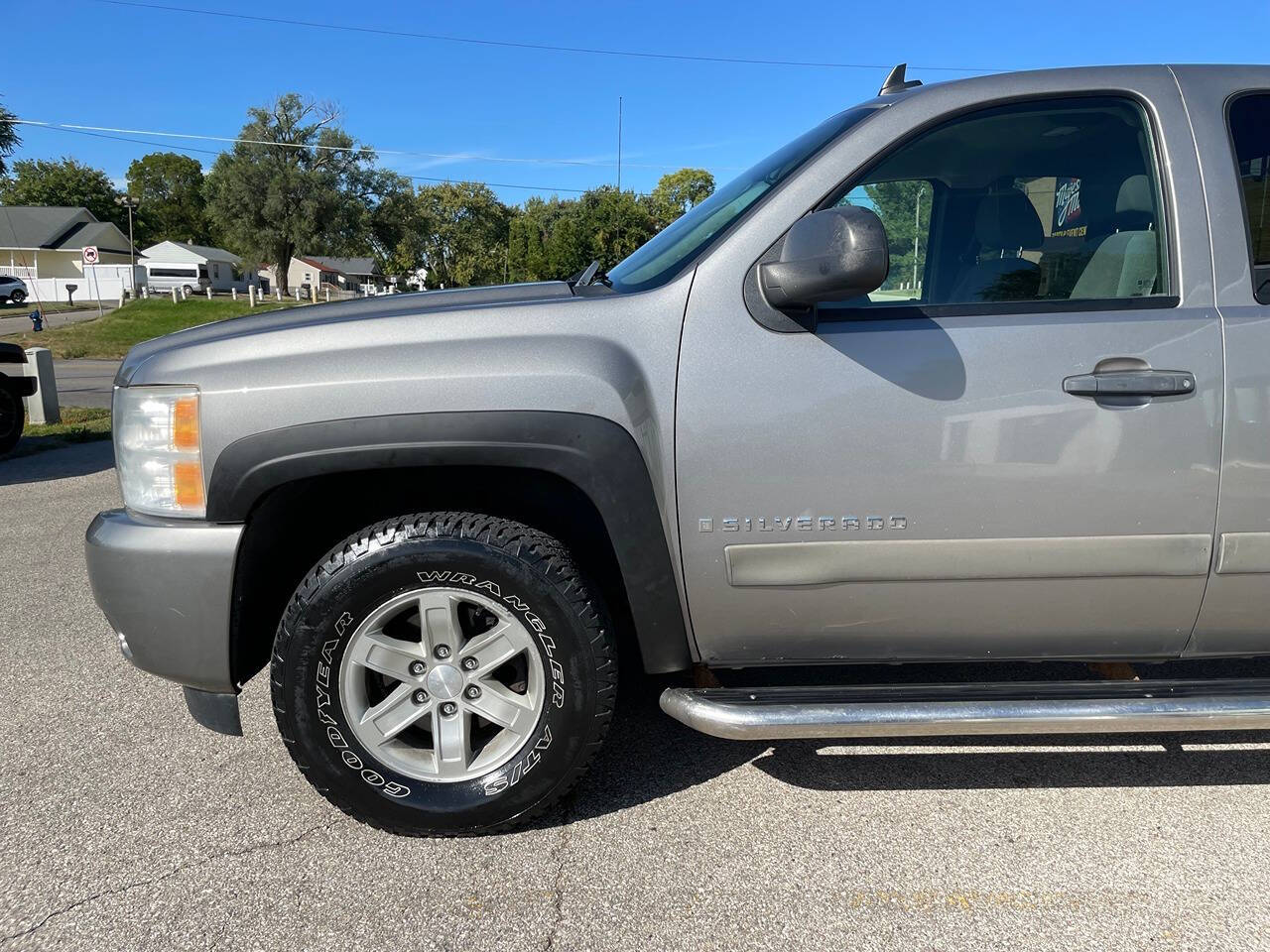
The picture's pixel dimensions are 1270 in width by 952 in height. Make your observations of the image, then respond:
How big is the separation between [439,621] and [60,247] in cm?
8534

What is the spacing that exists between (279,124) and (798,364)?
57.6 meters

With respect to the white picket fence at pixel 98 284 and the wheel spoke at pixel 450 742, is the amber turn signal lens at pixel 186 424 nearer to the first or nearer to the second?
the wheel spoke at pixel 450 742

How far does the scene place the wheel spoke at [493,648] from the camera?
2.26m

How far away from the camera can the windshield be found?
2334 mm

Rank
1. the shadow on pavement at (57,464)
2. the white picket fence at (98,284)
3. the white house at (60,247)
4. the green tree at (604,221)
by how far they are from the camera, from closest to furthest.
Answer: the shadow on pavement at (57,464)
the green tree at (604,221)
the white picket fence at (98,284)
the white house at (60,247)

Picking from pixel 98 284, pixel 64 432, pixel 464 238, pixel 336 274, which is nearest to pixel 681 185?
pixel 464 238

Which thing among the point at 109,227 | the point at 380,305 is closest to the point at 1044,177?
the point at 380,305

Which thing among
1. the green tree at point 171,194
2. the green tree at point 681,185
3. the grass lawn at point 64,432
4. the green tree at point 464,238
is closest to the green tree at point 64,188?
the green tree at point 171,194

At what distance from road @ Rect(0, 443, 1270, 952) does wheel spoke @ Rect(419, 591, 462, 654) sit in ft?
1.79

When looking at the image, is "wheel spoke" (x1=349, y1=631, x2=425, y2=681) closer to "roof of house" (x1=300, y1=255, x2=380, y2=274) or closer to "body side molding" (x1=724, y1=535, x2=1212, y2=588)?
"body side molding" (x1=724, y1=535, x2=1212, y2=588)

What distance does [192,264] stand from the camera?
7912cm

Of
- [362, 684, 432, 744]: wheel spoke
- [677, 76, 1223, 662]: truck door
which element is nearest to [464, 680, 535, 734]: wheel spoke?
[362, 684, 432, 744]: wheel spoke

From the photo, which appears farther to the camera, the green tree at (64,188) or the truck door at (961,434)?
the green tree at (64,188)

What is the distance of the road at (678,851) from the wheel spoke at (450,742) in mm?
207
